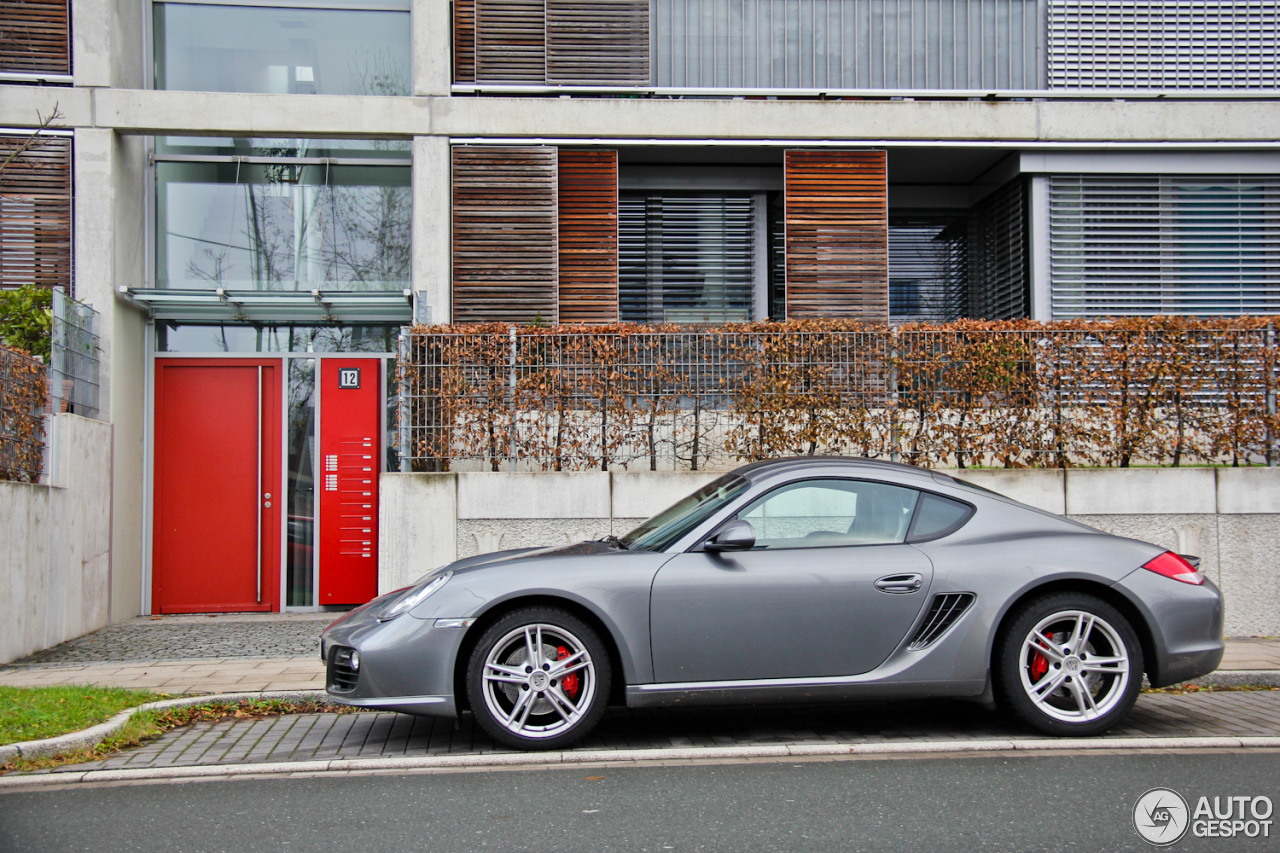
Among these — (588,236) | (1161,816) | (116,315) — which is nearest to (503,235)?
(588,236)

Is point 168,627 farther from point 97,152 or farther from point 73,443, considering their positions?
point 97,152

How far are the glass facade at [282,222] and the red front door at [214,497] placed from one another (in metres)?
1.28

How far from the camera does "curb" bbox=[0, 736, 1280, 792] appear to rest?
5121mm

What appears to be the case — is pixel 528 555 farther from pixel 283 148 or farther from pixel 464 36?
pixel 283 148

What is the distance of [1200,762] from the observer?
5039 mm

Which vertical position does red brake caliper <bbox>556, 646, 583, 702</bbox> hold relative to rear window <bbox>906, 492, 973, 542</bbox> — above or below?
below

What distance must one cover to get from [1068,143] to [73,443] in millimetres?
10688

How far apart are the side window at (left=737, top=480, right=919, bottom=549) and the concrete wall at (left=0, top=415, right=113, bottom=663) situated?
20.4ft

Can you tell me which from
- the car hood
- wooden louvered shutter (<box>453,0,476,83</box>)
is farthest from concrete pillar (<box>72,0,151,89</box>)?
the car hood

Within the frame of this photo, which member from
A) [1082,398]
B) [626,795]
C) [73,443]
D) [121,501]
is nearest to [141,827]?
[626,795]

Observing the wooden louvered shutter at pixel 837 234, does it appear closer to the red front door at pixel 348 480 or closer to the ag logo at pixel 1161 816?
the red front door at pixel 348 480

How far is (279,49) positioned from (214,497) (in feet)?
16.8

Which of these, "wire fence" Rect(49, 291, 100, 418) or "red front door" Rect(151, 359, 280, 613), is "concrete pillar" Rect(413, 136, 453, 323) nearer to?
"red front door" Rect(151, 359, 280, 613)

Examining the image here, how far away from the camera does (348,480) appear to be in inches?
456
